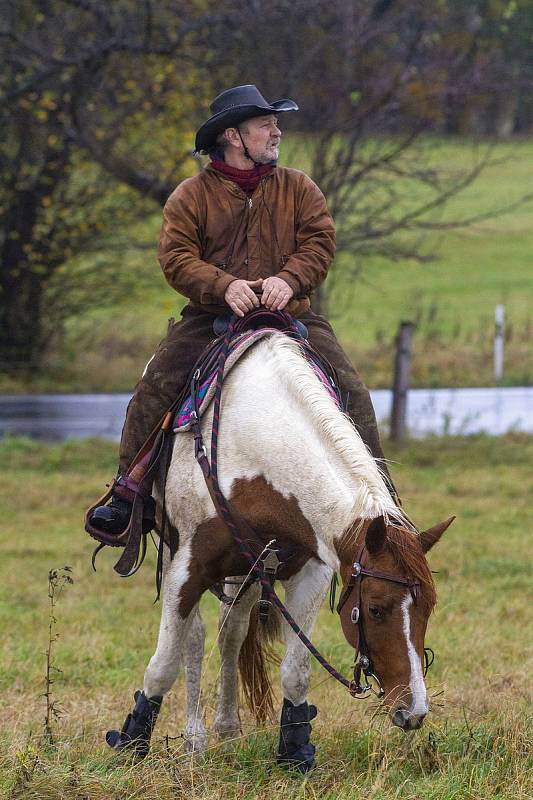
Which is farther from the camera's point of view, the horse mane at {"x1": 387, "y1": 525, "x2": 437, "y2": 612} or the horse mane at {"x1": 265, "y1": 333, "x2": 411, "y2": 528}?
the horse mane at {"x1": 265, "y1": 333, "x2": 411, "y2": 528}

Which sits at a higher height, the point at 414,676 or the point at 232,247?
the point at 232,247

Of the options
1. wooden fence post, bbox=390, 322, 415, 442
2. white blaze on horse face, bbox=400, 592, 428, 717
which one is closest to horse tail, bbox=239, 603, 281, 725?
white blaze on horse face, bbox=400, 592, 428, 717

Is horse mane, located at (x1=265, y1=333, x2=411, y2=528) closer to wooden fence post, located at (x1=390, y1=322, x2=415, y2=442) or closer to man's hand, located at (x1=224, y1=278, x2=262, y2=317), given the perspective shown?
man's hand, located at (x1=224, y1=278, x2=262, y2=317)

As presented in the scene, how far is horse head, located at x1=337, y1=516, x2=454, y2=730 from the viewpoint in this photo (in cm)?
399

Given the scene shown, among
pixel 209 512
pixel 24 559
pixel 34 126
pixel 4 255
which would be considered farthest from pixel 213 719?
pixel 4 255

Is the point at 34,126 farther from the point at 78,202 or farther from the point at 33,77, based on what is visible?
the point at 33,77

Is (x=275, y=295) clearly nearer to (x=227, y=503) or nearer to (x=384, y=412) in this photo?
(x=227, y=503)

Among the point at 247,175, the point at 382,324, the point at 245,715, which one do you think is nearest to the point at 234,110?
the point at 247,175

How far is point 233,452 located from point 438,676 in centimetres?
239

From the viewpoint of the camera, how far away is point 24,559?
31.3ft

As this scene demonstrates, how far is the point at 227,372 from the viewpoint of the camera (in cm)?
490

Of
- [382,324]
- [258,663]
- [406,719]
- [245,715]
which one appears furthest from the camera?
[382,324]

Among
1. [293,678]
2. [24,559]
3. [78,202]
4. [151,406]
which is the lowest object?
[24,559]

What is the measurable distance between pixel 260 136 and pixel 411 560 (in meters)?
2.11
